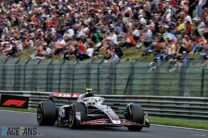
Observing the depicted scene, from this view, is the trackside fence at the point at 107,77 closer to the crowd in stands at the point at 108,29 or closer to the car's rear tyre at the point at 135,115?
the crowd in stands at the point at 108,29

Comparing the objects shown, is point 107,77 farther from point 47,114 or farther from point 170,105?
point 47,114

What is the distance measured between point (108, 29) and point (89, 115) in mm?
11741

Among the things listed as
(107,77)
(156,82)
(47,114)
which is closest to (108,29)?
(107,77)

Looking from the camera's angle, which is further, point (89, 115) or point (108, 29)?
point (108, 29)

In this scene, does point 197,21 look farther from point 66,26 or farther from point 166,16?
point 66,26

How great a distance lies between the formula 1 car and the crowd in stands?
543cm

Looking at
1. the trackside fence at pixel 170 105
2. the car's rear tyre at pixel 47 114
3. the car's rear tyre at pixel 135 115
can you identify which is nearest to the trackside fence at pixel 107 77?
the trackside fence at pixel 170 105

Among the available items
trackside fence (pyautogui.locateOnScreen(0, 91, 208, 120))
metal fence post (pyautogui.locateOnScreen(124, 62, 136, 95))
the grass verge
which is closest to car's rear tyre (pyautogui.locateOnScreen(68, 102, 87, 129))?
trackside fence (pyautogui.locateOnScreen(0, 91, 208, 120))

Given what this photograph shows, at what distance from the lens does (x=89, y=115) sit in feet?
47.1

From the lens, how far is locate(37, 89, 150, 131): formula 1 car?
13969 mm

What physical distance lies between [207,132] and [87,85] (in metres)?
9.20

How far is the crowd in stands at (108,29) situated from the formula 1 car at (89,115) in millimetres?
5430

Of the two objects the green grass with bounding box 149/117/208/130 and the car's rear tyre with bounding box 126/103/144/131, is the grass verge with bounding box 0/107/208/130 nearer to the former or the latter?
the green grass with bounding box 149/117/208/130

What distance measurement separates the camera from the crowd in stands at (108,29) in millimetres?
21031
